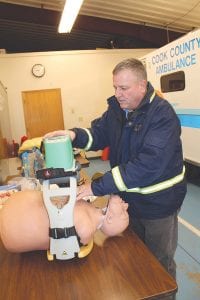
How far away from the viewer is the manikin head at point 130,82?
145cm

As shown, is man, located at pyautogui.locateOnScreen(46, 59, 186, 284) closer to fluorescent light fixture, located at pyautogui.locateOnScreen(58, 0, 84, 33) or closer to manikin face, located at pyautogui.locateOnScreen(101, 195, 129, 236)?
manikin face, located at pyautogui.locateOnScreen(101, 195, 129, 236)

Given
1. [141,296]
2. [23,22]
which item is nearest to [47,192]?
[141,296]

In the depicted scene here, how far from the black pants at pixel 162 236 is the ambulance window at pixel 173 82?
107 inches

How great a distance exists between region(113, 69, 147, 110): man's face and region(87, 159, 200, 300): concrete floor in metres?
1.46

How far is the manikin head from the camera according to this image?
1445 millimetres

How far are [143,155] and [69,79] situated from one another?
6587 mm

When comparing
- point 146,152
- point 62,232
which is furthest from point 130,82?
point 62,232

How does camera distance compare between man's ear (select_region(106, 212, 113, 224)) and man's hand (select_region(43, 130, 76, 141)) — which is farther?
man's hand (select_region(43, 130, 76, 141))

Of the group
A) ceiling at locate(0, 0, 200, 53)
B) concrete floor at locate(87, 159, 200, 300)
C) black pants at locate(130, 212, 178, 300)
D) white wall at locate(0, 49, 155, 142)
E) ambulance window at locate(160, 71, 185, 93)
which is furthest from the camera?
white wall at locate(0, 49, 155, 142)

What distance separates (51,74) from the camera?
7.50 meters

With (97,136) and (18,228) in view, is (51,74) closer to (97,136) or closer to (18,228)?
(97,136)

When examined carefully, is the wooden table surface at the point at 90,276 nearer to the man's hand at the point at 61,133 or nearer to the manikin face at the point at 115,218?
the manikin face at the point at 115,218

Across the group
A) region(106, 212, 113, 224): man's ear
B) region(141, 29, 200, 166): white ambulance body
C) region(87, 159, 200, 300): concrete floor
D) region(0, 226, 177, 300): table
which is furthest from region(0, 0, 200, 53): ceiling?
region(0, 226, 177, 300): table

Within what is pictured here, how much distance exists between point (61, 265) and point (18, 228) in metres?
0.22
